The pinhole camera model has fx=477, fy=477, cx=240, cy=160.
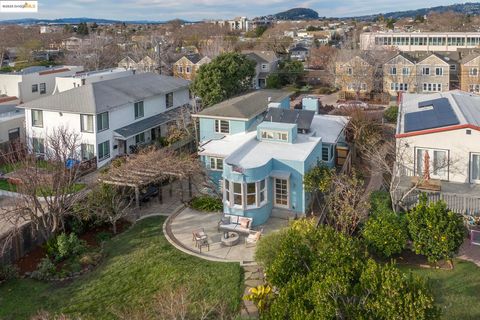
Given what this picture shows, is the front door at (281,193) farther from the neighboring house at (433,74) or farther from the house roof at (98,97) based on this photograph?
the neighboring house at (433,74)

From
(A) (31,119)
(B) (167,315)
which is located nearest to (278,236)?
(B) (167,315)

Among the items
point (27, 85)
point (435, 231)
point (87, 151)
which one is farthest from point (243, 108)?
→ point (27, 85)

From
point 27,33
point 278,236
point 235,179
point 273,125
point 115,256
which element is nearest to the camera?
point 278,236

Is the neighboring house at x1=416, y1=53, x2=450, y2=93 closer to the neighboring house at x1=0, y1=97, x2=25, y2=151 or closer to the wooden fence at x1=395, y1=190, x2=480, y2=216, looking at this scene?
the wooden fence at x1=395, y1=190, x2=480, y2=216

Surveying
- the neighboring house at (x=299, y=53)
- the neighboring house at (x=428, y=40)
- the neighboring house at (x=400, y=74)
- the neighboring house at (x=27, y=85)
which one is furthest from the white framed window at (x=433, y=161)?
the neighboring house at (x=299, y=53)

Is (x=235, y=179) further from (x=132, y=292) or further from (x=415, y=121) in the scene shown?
(x=415, y=121)

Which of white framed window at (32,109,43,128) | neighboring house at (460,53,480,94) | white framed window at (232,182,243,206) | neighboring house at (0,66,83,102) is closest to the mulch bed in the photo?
→ white framed window at (232,182,243,206)
